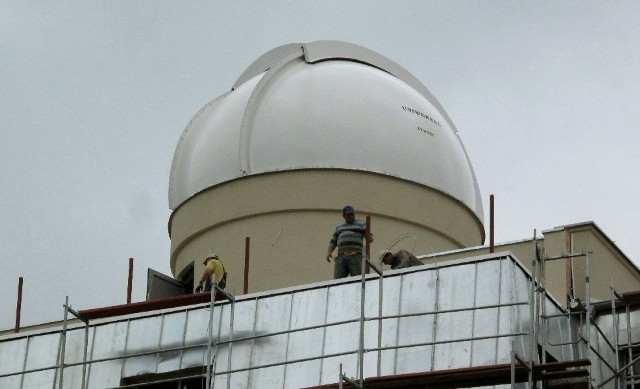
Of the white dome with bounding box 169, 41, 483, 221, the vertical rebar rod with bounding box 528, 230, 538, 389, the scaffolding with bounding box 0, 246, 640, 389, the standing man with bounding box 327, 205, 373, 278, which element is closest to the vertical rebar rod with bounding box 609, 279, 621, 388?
the scaffolding with bounding box 0, 246, 640, 389

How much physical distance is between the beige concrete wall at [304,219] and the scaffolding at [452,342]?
4.67 m

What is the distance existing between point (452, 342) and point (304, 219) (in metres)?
7.81

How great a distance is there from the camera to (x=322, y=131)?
33625 millimetres

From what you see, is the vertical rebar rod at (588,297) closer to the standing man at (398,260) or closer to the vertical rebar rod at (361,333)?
the standing man at (398,260)

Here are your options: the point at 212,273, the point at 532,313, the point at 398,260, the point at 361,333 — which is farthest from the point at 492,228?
the point at 361,333

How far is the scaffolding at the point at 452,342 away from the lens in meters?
24.6

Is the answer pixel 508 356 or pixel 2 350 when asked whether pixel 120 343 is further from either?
pixel 508 356

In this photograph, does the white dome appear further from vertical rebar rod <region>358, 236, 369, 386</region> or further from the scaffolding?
vertical rebar rod <region>358, 236, 369, 386</region>

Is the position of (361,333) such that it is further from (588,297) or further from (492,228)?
(492,228)

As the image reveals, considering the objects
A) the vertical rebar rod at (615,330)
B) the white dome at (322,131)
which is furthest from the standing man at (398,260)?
the white dome at (322,131)

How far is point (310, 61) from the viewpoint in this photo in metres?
35.6

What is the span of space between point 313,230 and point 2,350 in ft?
20.0

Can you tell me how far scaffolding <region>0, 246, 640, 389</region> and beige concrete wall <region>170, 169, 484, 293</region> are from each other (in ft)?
15.3

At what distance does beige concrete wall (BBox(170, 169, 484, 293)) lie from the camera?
32.7 meters
